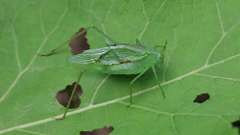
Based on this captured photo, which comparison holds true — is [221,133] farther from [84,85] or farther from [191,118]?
[84,85]

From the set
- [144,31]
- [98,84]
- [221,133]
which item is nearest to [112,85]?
[98,84]

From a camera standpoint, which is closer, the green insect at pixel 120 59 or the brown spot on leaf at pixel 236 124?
the brown spot on leaf at pixel 236 124

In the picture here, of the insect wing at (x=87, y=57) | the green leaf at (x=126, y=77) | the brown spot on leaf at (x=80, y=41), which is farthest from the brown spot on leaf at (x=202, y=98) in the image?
the brown spot on leaf at (x=80, y=41)

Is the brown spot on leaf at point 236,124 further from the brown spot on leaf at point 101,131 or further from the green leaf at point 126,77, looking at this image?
the brown spot on leaf at point 101,131

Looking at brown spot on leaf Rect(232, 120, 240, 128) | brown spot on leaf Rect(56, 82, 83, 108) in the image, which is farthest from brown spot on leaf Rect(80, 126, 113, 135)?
brown spot on leaf Rect(232, 120, 240, 128)

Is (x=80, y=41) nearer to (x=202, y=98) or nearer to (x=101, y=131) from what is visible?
(x=101, y=131)

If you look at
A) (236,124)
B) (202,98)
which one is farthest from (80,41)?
(236,124)
